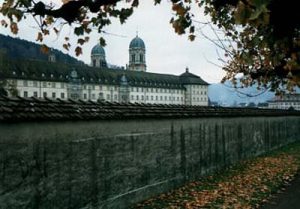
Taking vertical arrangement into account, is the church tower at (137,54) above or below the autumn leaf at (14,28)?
above

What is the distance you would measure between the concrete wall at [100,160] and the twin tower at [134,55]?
154647 millimetres

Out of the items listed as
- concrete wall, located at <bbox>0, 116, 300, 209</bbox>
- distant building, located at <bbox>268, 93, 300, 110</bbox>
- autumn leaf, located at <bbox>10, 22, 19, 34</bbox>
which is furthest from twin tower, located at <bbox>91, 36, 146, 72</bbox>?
autumn leaf, located at <bbox>10, 22, 19, 34</bbox>

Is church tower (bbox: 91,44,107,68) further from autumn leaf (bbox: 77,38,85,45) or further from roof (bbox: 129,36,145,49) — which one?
autumn leaf (bbox: 77,38,85,45)

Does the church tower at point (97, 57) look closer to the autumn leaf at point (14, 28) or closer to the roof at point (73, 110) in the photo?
the roof at point (73, 110)

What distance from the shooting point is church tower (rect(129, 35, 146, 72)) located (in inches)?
6870

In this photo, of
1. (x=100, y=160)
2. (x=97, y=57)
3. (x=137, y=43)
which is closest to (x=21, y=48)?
(x=97, y=57)

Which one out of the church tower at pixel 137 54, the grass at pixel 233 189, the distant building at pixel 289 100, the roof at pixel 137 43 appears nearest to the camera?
the grass at pixel 233 189

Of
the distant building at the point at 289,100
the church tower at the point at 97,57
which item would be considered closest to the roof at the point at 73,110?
the distant building at the point at 289,100

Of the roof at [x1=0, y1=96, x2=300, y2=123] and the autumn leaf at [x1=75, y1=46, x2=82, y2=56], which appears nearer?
the autumn leaf at [x1=75, y1=46, x2=82, y2=56]

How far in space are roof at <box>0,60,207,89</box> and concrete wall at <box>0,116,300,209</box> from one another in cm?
7799

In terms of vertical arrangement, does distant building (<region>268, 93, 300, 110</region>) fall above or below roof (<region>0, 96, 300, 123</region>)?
above

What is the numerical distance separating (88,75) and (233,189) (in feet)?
386

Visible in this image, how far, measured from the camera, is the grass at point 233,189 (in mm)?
12000

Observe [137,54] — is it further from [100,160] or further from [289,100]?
[100,160]
